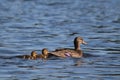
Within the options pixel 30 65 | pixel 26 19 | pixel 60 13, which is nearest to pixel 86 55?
pixel 30 65

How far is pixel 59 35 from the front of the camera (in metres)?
29.7

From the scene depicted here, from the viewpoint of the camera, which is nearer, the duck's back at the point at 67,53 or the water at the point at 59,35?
the water at the point at 59,35

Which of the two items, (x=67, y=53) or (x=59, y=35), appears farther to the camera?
(x=59, y=35)

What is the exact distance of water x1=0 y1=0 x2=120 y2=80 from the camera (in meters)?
19.9

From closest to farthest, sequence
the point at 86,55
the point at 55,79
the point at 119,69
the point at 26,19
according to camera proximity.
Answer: the point at 55,79
the point at 119,69
the point at 86,55
the point at 26,19

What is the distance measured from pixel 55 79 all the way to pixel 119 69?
264 cm

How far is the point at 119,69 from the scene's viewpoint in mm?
20406

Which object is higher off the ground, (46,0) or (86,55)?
(46,0)

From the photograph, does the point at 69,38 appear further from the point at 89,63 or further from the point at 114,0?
the point at 114,0

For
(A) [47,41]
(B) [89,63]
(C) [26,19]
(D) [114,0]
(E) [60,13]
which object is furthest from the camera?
(D) [114,0]

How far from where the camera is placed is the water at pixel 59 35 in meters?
19.9

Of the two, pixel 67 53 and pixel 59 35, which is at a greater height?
pixel 59 35

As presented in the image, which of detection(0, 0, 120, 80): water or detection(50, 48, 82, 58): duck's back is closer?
detection(0, 0, 120, 80): water

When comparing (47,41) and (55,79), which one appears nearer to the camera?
(55,79)
